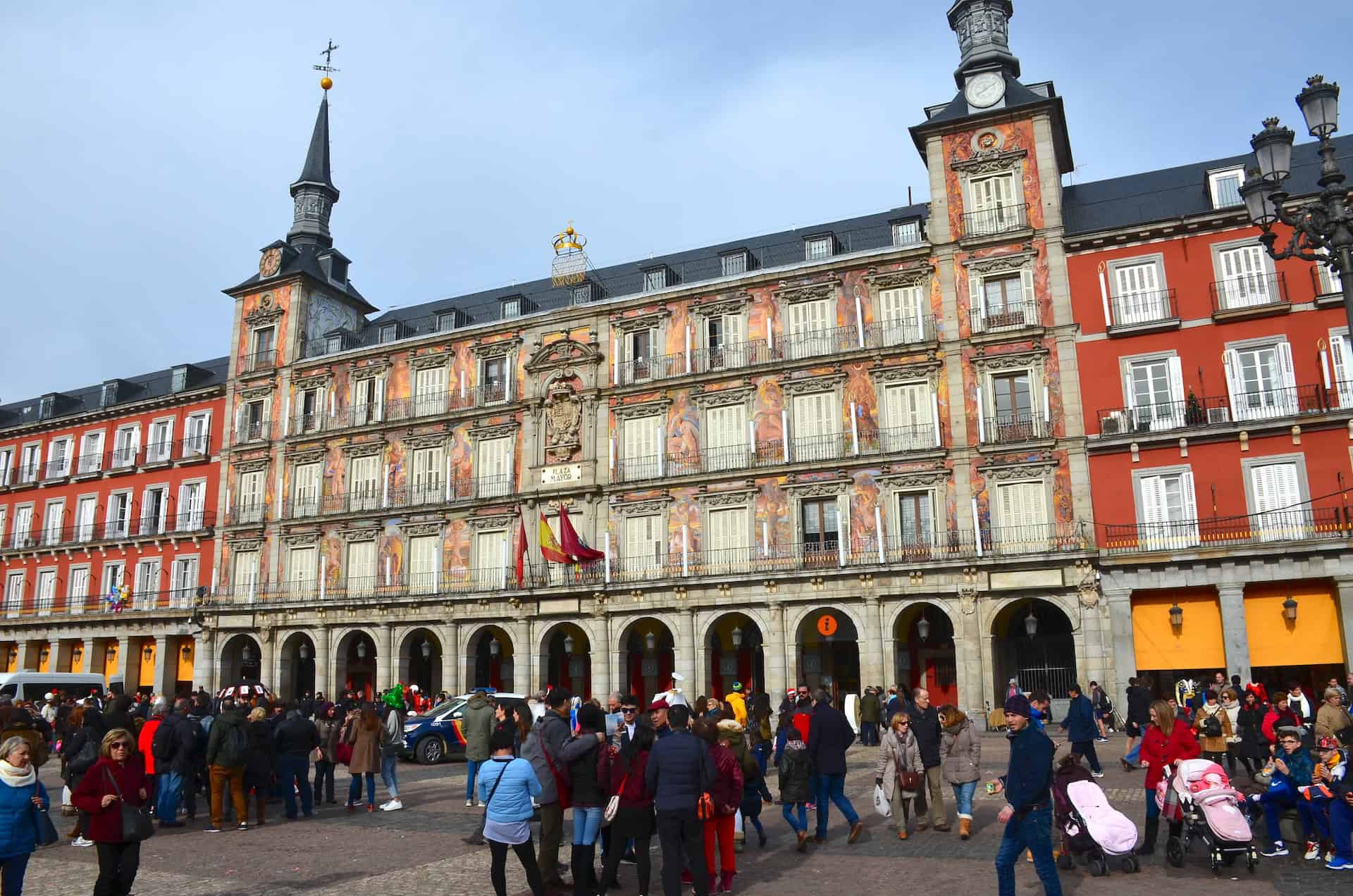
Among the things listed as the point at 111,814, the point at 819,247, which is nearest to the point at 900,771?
the point at 111,814

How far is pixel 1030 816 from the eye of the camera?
845 cm

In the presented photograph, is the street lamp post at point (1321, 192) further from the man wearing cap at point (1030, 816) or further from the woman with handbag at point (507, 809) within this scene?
the woman with handbag at point (507, 809)

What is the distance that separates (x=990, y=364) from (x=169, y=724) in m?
24.7

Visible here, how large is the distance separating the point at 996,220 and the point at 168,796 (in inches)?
1088

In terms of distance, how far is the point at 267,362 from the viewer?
45.4 metres

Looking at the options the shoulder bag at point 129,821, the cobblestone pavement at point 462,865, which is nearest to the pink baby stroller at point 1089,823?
the cobblestone pavement at point 462,865

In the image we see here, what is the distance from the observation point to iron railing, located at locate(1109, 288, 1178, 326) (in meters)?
30.2

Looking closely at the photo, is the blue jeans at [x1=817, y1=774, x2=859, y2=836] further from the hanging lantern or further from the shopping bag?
the hanging lantern

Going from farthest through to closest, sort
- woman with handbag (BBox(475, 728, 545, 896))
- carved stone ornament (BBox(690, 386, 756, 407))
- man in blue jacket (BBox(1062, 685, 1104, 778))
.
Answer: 1. carved stone ornament (BBox(690, 386, 756, 407))
2. man in blue jacket (BBox(1062, 685, 1104, 778))
3. woman with handbag (BBox(475, 728, 545, 896))

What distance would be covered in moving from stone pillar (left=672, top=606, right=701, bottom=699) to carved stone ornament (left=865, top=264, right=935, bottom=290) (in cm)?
1229

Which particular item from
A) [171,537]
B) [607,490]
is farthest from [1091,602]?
[171,537]

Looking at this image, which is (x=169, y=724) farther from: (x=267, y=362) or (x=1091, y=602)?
(x=267, y=362)

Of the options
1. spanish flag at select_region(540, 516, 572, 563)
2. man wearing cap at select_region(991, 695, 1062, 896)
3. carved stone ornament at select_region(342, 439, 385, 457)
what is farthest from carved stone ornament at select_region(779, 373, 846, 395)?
man wearing cap at select_region(991, 695, 1062, 896)

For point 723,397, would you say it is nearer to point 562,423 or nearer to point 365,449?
point 562,423
